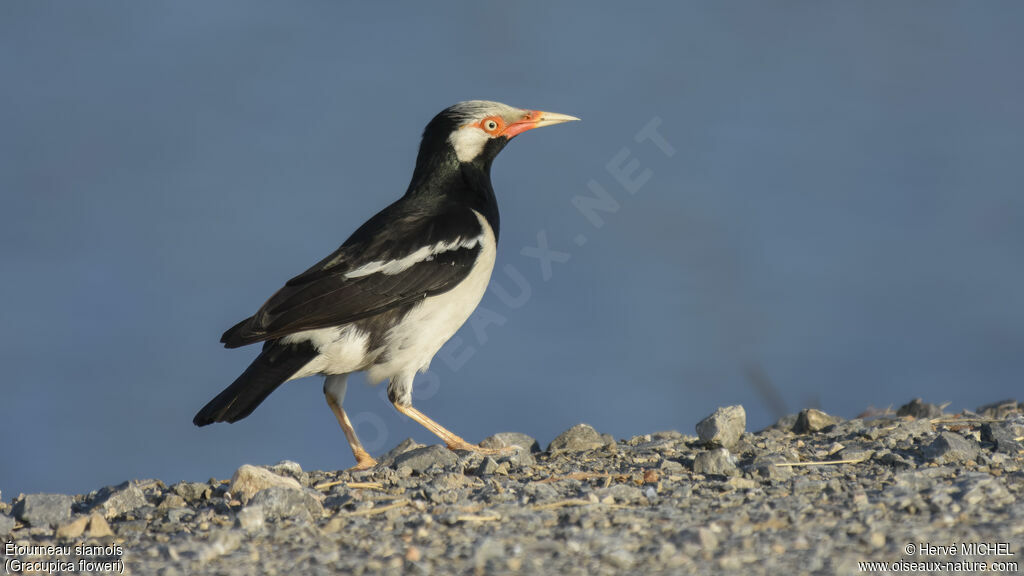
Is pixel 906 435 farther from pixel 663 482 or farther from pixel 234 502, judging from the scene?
pixel 234 502

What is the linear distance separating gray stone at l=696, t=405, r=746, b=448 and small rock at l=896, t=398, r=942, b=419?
2.13m

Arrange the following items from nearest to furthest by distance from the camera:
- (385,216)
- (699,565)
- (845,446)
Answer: (699,565)
(845,446)
(385,216)

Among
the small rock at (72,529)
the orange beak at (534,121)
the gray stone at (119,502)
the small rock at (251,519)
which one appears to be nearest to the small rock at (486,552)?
the small rock at (251,519)

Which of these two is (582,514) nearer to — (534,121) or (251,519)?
(251,519)

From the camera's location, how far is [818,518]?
507 centimetres

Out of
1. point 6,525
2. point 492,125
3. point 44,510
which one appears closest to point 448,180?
point 492,125

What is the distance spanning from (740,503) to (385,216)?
451 cm

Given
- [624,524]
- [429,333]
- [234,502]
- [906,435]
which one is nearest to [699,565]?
[624,524]

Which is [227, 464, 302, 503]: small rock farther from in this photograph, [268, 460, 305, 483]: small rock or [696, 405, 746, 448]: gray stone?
[696, 405, 746, 448]: gray stone

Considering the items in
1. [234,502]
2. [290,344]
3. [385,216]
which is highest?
[385,216]

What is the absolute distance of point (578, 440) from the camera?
772 cm

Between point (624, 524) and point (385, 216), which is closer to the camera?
point (624, 524)

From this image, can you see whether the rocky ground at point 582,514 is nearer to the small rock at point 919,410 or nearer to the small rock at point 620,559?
the small rock at point 620,559

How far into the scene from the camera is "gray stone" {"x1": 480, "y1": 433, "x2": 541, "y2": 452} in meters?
8.03
